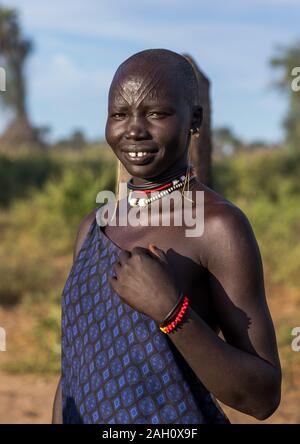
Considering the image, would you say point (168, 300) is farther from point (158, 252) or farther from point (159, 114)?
point (159, 114)

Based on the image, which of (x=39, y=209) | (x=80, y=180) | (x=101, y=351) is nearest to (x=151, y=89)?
(x=101, y=351)

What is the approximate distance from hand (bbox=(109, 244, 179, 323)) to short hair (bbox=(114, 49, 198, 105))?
0.37 metres

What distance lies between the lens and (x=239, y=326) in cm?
152

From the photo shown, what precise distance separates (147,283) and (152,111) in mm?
371

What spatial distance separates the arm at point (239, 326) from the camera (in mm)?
1462

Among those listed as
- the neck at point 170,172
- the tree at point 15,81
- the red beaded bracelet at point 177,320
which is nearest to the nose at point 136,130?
the neck at point 170,172

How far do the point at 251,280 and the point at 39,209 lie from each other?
35.5ft

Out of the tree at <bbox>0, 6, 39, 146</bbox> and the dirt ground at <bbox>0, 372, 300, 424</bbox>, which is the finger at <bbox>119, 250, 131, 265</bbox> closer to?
the dirt ground at <bbox>0, 372, 300, 424</bbox>

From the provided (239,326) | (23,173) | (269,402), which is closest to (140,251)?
(239,326)

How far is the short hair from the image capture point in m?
1.60

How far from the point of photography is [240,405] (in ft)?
4.98

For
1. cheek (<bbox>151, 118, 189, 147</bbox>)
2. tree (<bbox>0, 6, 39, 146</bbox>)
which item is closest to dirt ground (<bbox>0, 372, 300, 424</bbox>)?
cheek (<bbox>151, 118, 189, 147</bbox>)

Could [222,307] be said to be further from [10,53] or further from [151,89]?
[10,53]

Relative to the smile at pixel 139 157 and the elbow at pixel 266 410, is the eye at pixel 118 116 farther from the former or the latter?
the elbow at pixel 266 410
